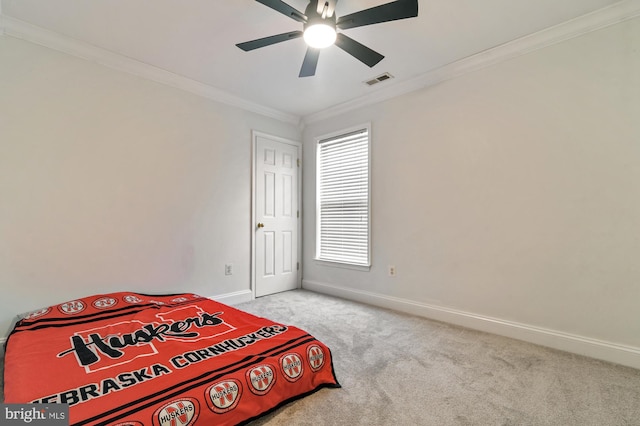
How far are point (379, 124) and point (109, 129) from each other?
2.86 m

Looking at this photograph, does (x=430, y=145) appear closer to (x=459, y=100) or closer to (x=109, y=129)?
(x=459, y=100)

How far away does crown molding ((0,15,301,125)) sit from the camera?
2.36 meters

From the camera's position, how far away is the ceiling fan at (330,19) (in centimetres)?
177

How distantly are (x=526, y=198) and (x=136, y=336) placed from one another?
322cm

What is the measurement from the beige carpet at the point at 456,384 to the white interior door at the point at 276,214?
4.60ft

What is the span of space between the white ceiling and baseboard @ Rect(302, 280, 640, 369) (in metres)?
2.49

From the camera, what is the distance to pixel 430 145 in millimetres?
3203

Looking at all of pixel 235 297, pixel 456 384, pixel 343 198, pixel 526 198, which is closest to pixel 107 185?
pixel 235 297

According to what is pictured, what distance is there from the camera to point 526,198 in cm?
258

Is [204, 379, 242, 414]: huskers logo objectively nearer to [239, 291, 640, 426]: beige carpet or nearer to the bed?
the bed

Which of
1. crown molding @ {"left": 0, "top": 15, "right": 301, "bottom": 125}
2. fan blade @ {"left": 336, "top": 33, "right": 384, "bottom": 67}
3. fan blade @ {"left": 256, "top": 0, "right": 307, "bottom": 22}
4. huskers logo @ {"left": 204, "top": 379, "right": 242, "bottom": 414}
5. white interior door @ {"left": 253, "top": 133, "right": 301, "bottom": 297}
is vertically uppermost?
crown molding @ {"left": 0, "top": 15, "right": 301, "bottom": 125}

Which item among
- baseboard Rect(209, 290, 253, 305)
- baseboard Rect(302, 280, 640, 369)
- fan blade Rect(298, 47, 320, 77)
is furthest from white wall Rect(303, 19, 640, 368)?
baseboard Rect(209, 290, 253, 305)

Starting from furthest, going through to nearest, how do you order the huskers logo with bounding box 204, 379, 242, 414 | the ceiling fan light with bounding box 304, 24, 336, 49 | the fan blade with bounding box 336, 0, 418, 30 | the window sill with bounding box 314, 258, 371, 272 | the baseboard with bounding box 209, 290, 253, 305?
the window sill with bounding box 314, 258, 371, 272 → the baseboard with bounding box 209, 290, 253, 305 → the ceiling fan light with bounding box 304, 24, 336, 49 → the fan blade with bounding box 336, 0, 418, 30 → the huskers logo with bounding box 204, 379, 242, 414

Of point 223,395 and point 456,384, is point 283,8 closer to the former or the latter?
point 223,395
